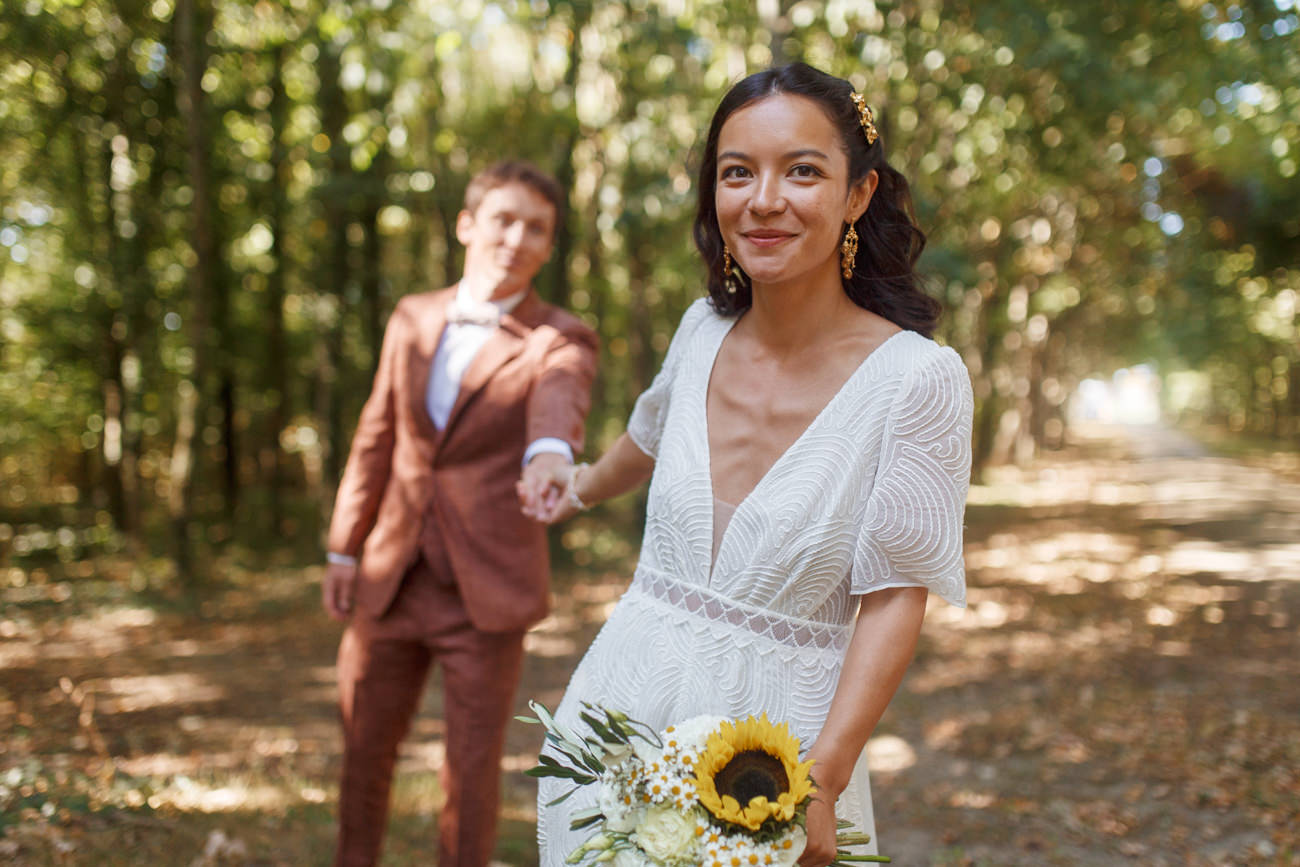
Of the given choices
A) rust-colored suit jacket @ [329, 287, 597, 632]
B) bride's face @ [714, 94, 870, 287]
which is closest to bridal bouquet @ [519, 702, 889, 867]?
bride's face @ [714, 94, 870, 287]

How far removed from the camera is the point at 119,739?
6090 millimetres

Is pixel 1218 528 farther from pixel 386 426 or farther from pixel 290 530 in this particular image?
pixel 386 426

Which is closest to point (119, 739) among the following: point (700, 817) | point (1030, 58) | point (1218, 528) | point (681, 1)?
point (700, 817)

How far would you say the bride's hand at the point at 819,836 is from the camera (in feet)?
5.10

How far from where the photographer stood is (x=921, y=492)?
1.72 metres

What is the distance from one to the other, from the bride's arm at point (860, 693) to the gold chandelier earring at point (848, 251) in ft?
2.20

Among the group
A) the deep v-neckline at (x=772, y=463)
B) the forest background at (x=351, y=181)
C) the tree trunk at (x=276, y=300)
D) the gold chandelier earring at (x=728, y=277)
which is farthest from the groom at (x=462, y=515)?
the tree trunk at (x=276, y=300)

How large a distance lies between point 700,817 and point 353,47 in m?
9.11

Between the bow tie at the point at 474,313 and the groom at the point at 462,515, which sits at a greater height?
the bow tie at the point at 474,313

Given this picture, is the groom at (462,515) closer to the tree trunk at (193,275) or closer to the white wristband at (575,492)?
the white wristband at (575,492)

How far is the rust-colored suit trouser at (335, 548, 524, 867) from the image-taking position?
3328 mm

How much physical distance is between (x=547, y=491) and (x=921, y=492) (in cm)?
127

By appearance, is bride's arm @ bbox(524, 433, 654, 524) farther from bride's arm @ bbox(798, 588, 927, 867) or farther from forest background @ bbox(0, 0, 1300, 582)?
forest background @ bbox(0, 0, 1300, 582)

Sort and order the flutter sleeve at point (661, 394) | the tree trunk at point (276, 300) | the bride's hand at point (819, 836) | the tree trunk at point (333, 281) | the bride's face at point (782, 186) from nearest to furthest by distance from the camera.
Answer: the bride's hand at point (819, 836)
the bride's face at point (782, 186)
the flutter sleeve at point (661, 394)
the tree trunk at point (333, 281)
the tree trunk at point (276, 300)
